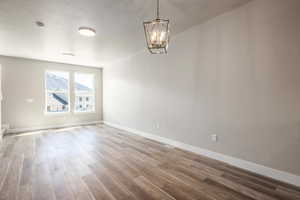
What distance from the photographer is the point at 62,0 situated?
88.9 inches

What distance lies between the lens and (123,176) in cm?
236

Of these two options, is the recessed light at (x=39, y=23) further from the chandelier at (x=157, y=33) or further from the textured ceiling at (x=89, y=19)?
the chandelier at (x=157, y=33)

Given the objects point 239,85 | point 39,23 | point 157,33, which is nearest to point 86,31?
point 39,23

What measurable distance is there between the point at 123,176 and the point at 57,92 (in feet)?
17.0

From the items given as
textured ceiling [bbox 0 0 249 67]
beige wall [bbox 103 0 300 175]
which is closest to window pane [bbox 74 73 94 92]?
textured ceiling [bbox 0 0 249 67]

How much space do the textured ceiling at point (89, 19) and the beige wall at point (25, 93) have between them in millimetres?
1040

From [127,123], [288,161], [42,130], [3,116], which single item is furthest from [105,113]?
[288,161]

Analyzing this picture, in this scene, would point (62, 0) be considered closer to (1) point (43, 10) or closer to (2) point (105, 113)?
(1) point (43, 10)

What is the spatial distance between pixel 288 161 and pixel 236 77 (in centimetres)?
143

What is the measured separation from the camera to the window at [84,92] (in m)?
6.52

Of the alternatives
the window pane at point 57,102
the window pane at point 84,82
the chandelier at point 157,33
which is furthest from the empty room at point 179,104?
the window pane at point 84,82

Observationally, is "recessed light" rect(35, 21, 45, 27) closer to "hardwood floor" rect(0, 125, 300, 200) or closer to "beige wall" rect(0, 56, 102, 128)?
"hardwood floor" rect(0, 125, 300, 200)

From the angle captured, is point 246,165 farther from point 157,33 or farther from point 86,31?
point 86,31

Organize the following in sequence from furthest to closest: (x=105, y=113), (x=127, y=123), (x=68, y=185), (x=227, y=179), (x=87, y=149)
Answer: (x=105, y=113) → (x=127, y=123) → (x=87, y=149) → (x=227, y=179) → (x=68, y=185)
